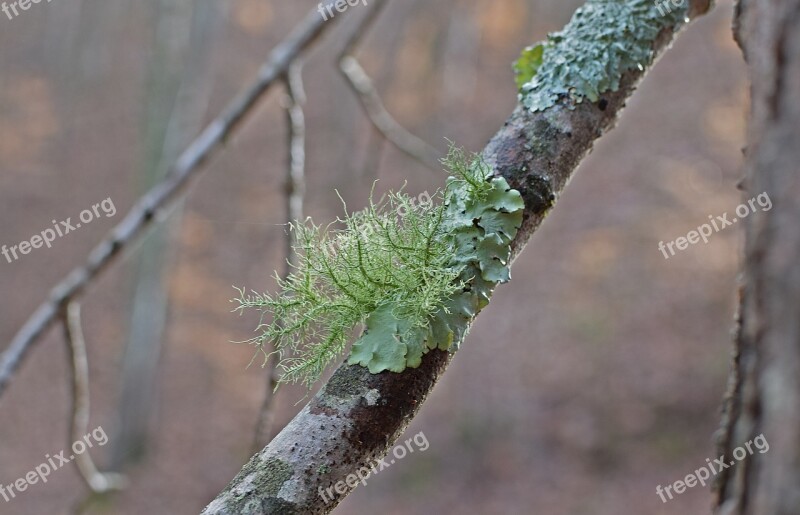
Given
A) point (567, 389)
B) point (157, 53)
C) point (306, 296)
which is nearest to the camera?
point (306, 296)

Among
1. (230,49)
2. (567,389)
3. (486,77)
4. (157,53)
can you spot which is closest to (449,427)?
(567,389)

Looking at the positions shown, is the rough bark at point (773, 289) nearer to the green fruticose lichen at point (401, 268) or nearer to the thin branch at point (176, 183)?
the green fruticose lichen at point (401, 268)

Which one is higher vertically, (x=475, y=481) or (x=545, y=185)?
(x=475, y=481)

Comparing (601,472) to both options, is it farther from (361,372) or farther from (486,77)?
(486,77)

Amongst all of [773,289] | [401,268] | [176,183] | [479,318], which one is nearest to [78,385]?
[176,183]

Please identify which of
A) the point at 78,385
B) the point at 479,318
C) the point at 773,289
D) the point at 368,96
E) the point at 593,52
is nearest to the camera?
the point at 773,289

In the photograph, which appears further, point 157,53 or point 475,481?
point 157,53

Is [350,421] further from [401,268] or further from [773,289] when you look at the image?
[773,289]

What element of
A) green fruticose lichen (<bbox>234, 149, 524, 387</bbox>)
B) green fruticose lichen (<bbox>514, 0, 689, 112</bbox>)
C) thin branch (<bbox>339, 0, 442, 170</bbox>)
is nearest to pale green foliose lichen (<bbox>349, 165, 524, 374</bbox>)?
green fruticose lichen (<bbox>234, 149, 524, 387</bbox>)
